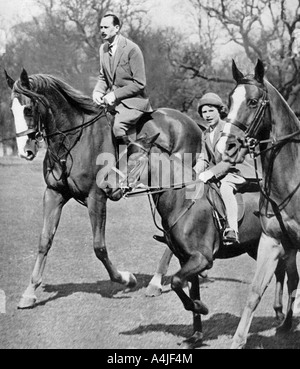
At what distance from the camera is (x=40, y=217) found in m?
11.5

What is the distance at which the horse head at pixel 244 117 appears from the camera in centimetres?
434

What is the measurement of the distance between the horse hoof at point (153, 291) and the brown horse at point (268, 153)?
210cm

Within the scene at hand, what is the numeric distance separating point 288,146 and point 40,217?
25.0 ft

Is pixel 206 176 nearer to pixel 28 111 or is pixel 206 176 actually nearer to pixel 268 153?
pixel 268 153

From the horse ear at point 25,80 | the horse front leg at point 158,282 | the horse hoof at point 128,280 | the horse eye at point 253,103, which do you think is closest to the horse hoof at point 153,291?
the horse front leg at point 158,282

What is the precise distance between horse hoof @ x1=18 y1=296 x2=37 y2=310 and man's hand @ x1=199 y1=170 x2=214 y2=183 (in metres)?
2.36

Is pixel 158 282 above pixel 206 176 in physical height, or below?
below

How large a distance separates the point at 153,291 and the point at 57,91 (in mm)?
2452

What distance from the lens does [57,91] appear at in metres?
6.50

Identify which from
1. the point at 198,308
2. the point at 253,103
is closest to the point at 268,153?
the point at 253,103

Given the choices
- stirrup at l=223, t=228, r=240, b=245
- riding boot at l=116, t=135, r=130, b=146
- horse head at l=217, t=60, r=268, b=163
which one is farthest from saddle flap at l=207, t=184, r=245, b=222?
riding boot at l=116, t=135, r=130, b=146

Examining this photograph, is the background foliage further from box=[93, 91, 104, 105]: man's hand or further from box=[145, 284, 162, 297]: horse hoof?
box=[145, 284, 162, 297]: horse hoof

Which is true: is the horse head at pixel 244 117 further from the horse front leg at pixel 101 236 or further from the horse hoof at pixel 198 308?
the horse front leg at pixel 101 236

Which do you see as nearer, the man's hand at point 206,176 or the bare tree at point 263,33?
the man's hand at point 206,176
